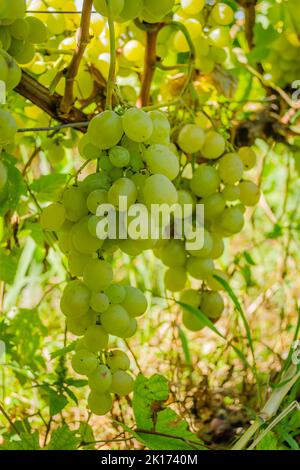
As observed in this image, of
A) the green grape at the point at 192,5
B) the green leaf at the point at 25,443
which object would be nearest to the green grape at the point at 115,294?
the green leaf at the point at 25,443

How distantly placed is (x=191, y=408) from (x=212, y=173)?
0.54 metres

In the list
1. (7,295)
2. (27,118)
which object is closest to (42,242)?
(27,118)

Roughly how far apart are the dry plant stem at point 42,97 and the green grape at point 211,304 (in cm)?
37

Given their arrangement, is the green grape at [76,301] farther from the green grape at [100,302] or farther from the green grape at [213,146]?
the green grape at [213,146]

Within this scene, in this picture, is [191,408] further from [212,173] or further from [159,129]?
[159,129]

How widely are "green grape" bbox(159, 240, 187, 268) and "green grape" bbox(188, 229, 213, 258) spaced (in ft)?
0.06

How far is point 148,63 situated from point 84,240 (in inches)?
19.2

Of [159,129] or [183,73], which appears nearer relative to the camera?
[159,129]

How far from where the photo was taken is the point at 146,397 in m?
0.78

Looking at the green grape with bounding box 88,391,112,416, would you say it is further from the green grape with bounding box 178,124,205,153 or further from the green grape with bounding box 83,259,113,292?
the green grape with bounding box 178,124,205,153

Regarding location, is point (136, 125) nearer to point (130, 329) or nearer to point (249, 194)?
point (130, 329)

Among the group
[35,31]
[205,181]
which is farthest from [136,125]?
[205,181]

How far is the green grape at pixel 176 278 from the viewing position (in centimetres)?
104

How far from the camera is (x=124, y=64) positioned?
1.15m
